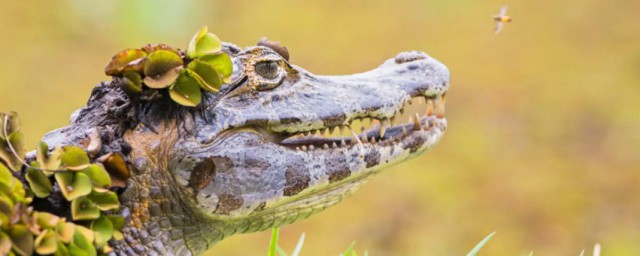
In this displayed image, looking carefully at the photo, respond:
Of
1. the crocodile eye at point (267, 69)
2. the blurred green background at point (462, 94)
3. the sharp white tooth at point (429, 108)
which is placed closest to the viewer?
the crocodile eye at point (267, 69)

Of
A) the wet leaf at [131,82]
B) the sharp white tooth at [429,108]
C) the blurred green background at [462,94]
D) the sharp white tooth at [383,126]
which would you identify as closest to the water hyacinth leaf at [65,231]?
the wet leaf at [131,82]

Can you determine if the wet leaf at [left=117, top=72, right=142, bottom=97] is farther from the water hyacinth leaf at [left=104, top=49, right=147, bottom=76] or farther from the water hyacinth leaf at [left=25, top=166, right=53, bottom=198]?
the water hyacinth leaf at [left=25, top=166, right=53, bottom=198]

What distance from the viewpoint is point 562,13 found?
11.0 metres

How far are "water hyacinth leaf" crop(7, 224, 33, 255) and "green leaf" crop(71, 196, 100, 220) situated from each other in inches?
5.2

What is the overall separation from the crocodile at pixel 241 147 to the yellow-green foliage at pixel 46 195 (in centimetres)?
13

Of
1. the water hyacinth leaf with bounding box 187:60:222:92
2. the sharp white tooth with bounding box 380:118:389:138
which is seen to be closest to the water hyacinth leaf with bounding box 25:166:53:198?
the water hyacinth leaf with bounding box 187:60:222:92

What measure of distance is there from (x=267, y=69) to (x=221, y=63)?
196 mm

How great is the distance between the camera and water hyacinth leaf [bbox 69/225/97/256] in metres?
2.38

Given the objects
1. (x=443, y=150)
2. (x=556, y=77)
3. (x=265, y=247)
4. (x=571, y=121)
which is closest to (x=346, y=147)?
(x=265, y=247)

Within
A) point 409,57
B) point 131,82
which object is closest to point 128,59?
point 131,82

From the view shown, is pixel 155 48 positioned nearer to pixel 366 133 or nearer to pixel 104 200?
pixel 104 200

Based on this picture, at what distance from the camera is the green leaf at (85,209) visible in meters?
2.41

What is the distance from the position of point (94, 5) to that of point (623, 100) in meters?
5.15

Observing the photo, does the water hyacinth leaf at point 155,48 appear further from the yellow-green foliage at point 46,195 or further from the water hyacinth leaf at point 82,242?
the water hyacinth leaf at point 82,242
